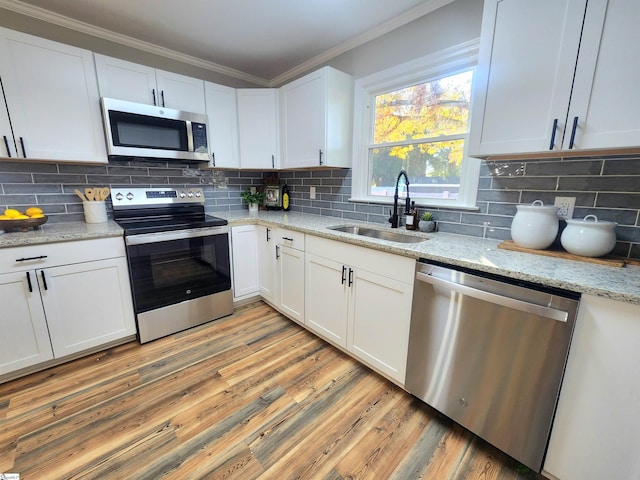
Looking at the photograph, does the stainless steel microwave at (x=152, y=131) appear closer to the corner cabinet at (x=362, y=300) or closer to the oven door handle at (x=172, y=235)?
the oven door handle at (x=172, y=235)

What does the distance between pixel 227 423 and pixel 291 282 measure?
3.70ft

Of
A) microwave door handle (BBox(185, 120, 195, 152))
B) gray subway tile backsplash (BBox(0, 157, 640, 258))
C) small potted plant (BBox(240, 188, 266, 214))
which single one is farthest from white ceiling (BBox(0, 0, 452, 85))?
small potted plant (BBox(240, 188, 266, 214))

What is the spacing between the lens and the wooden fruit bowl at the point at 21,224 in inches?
68.4

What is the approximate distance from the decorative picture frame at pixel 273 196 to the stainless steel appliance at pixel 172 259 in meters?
0.80

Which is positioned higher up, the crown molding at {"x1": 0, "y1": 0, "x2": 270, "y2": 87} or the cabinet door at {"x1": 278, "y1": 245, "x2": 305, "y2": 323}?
the crown molding at {"x1": 0, "y1": 0, "x2": 270, "y2": 87}

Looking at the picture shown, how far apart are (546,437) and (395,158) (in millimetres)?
1895

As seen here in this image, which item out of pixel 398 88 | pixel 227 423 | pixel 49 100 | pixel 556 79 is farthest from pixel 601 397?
pixel 49 100

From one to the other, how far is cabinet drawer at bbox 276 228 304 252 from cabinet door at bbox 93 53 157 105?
151 centimetres

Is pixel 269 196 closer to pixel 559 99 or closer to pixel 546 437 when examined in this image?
pixel 559 99

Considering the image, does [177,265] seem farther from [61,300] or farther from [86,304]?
[61,300]

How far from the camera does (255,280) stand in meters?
2.82

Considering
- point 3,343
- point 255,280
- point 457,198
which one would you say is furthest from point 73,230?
point 457,198

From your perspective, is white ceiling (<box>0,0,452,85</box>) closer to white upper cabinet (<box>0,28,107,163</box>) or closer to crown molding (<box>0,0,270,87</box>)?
crown molding (<box>0,0,270,87</box>)

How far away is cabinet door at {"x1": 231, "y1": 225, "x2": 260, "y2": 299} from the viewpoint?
263 centimetres
